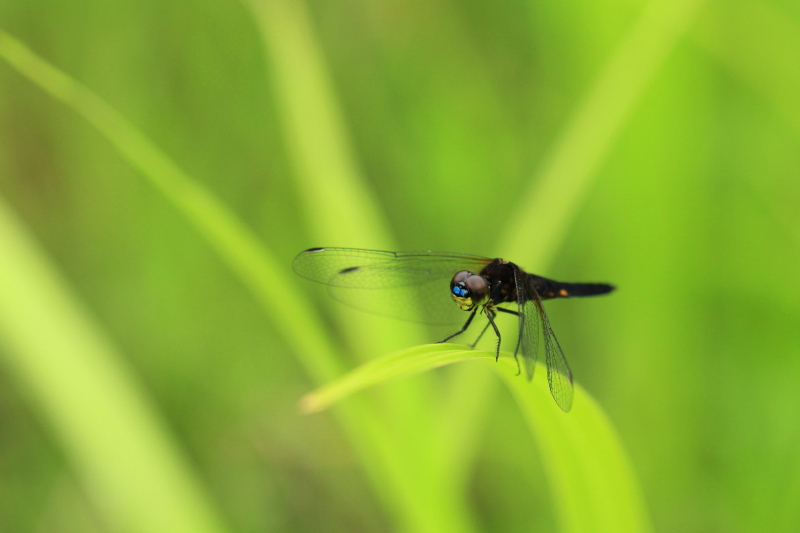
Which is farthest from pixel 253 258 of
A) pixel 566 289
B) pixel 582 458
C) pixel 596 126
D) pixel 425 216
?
pixel 425 216

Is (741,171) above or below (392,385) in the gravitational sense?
above

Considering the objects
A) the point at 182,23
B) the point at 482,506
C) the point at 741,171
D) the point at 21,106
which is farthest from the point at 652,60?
the point at 21,106

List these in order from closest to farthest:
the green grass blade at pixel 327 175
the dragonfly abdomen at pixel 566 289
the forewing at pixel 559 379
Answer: the forewing at pixel 559 379
the green grass blade at pixel 327 175
the dragonfly abdomen at pixel 566 289

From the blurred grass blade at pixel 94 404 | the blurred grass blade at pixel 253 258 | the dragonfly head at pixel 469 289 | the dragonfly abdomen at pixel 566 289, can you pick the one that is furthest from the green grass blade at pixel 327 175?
the blurred grass blade at pixel 94 404

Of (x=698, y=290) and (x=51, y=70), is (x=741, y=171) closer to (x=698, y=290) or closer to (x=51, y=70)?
(x=698, y=290)

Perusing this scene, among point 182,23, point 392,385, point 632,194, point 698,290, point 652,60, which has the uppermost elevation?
point 182,23

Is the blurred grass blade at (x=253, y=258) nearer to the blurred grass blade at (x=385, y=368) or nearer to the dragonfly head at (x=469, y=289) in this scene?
the dragonfly head at (x=469, y=289)
